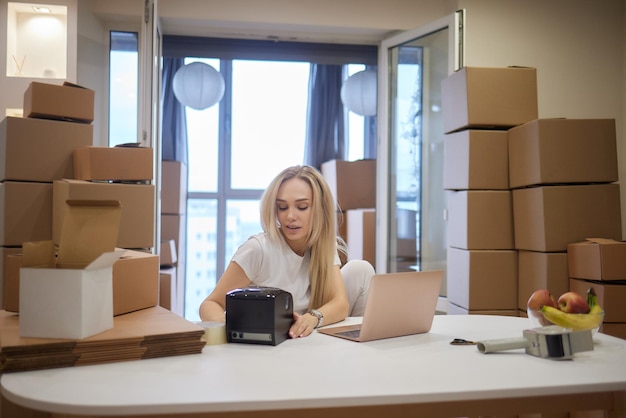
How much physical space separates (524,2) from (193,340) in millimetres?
3678

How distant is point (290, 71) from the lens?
21.0ft

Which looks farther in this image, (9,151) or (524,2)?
(524,2)

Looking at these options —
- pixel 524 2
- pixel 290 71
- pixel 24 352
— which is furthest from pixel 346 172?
pixel 24 352

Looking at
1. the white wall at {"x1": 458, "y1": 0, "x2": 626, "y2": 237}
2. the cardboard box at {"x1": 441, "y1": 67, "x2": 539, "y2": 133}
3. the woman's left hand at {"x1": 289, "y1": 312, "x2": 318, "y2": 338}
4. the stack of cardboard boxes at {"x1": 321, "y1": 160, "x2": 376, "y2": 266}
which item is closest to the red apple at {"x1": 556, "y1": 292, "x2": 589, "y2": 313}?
the woman's left hand at {"x1": 289, "y1": 312, "x2": 318, "y2": 338}

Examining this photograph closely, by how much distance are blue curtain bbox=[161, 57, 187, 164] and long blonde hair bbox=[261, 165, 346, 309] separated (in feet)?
13.0

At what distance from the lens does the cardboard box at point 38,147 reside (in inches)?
116

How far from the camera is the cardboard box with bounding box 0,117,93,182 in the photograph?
116 inches

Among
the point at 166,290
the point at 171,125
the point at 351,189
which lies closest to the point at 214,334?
the point at 166,290

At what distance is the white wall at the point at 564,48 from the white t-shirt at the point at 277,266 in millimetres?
2517

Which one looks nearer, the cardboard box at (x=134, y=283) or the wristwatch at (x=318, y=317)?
the cardboard box at (x=134, y=283)

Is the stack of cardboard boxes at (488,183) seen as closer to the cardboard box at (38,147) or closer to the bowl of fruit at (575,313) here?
the bowl of fruit at (575,313)

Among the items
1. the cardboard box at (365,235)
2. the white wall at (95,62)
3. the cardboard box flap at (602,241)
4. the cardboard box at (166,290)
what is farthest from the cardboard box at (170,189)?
the cardboard box flap at (602,241)

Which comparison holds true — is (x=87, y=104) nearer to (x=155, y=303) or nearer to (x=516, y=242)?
(x=155, y=303)

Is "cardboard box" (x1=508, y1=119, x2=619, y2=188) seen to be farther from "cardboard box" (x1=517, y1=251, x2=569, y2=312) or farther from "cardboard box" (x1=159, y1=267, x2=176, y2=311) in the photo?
"cardboard box" (x1=159, y1=267, x2=176, y2=311)
